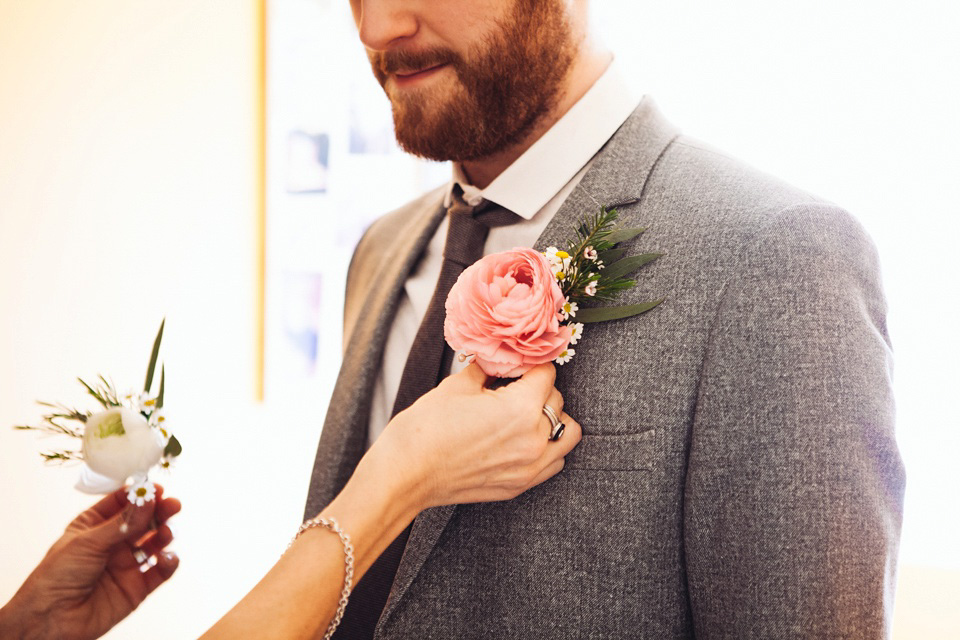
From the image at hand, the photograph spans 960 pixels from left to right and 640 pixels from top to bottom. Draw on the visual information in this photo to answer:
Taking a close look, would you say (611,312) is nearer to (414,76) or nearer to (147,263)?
(414,76)

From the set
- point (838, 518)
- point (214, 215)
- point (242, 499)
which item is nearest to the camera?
point (838, 518)

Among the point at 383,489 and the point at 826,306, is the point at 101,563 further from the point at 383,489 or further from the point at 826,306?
the point at 826,306

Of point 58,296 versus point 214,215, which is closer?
point 58,296

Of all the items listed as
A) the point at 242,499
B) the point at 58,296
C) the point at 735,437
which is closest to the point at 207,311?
the point at 58,296

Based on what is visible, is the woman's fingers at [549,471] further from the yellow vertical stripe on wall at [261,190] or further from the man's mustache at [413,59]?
the yellow vertical stripe on wall at [261,190]

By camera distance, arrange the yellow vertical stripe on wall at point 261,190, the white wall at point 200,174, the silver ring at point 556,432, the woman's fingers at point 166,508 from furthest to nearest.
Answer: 1. the yellow vertical stripe on wall at point 261,190
2. the white wall at point 200,174
3. the woman's fingers at point 166,508
4. the silver ring at point 556,432

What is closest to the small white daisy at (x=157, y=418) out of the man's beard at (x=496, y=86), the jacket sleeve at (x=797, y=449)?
the man's beard at (x=496, y=86)

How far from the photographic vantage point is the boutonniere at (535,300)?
896mm

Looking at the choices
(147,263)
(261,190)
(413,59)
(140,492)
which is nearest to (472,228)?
(413,59)

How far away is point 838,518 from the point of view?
0.83 meters

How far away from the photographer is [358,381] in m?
1.33

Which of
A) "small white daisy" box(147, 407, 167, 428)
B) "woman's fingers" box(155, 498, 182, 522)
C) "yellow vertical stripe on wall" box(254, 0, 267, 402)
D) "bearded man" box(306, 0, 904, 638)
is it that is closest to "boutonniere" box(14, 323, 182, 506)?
"small white daisy" box(147, 407, 167, 428)

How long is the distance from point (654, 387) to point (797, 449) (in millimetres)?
188

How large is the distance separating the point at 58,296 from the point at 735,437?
235cm
